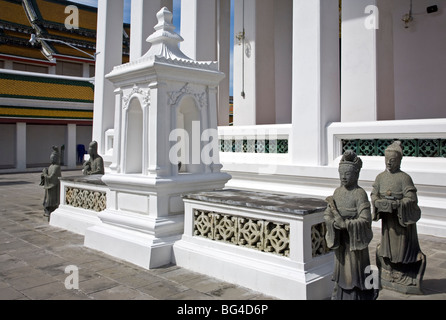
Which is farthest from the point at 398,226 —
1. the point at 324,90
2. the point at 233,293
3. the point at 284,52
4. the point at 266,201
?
the point at 284,52

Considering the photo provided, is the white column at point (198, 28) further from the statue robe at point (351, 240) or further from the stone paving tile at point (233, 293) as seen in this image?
the statue robe at point (351, 240)

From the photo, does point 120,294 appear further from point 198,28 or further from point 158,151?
point 198,28

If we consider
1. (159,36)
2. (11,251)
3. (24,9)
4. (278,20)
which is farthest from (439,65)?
(24,9)

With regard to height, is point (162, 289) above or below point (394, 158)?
below

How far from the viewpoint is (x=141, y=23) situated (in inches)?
453

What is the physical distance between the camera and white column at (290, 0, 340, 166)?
7773 millimetres

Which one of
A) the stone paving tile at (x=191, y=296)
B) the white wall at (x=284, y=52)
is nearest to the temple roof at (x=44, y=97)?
the white wall at (x=284, y=52)

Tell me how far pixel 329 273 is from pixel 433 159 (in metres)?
3.59

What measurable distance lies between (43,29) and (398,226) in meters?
31.1

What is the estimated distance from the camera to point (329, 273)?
13.2 ft

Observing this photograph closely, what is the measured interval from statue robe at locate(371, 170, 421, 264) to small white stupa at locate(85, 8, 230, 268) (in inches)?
97.3

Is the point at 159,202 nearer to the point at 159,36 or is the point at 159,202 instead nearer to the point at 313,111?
the point at 159,36

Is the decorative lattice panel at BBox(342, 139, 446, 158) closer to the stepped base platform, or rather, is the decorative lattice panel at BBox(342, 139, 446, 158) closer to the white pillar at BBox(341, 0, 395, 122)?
the white pillar at BBox(341, 0, 395, 122)

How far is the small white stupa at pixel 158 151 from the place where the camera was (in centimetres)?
514
